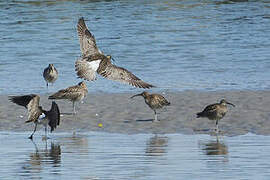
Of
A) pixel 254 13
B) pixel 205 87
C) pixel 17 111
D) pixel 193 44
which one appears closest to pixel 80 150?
Result: pixel 17 111

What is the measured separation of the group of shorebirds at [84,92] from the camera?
14.6 meters

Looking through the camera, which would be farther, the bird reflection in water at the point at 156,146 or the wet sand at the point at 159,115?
the wet sand at the point at 159,115

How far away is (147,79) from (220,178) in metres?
12.6

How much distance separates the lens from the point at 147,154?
12.6 metres

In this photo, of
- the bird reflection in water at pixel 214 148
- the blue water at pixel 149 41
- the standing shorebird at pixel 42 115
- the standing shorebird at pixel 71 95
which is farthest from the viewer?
the blue water at pixel 149 41

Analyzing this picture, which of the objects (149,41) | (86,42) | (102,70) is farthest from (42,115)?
(149,41)

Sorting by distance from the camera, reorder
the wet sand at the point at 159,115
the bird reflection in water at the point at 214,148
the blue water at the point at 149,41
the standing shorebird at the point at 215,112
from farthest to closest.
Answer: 1. the blue water at the point at 149,41
2. the wet sand at the point at 159,115
3. the standing shorebird at the point at 215,112
4. the bird reflection in water at the point at 214,148

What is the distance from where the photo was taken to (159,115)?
54.4 ft

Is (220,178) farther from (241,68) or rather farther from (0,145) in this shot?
(241,68)

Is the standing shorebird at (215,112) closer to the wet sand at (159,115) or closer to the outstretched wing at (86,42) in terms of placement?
the wet sand at (159,115)

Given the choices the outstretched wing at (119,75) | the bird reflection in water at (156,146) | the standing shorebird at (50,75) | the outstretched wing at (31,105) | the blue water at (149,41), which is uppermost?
the outstretched wing at (119,75)

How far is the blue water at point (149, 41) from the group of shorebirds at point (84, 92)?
3.35m

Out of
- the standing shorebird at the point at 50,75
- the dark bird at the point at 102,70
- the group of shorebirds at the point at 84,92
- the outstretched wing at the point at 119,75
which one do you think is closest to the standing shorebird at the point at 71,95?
the group of shorebirds at the point at 84,92

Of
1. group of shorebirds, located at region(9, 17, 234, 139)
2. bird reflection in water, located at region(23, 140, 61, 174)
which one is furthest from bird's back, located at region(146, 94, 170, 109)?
bird reflection in water, located at region(23, 140, 61, 174)
